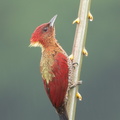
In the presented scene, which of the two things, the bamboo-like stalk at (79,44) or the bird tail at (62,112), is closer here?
the bamboo-like stalk at (79,44)

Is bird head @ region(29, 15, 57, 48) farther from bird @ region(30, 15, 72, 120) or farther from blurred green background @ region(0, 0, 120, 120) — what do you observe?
blurred green background @ region(0, 0, 120, 120)

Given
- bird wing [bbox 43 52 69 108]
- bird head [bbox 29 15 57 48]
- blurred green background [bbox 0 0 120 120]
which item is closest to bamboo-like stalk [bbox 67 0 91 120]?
bird wing [bbox 43 52 69 108]

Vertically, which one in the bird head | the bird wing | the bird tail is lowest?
the bird tail

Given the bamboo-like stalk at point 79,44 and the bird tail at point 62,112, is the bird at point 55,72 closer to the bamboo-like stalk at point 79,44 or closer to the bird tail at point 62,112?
the bird tail at point 62,112

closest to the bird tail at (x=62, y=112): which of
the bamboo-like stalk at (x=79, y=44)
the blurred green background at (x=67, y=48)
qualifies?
the bamboo-like stalk at (x=79, y=44)
